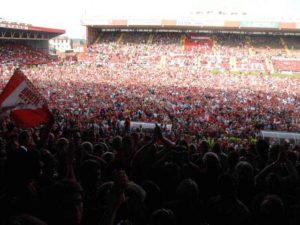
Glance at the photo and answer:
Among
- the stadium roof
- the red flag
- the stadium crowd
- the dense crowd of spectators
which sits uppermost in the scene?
the stadium roof

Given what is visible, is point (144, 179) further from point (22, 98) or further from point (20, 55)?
point (20, 55)

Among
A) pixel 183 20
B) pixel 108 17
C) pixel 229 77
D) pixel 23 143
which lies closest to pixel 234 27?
pixel 183 20

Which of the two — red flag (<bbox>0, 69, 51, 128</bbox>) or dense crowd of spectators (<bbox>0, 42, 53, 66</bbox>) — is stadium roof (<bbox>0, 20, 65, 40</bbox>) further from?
red flag (<bbox>0, 69, 51, 128</bbox>)

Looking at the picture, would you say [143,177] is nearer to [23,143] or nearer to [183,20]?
[23,143]

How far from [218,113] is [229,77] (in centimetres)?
1804

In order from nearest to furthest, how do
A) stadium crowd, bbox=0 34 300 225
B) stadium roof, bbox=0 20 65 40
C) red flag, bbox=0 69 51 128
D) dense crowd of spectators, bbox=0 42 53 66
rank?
stadium crowd, bbox=0 34 300 225 < red flag, bbox=0 69 51 128 < dense crowd of spectators, bbox=0 42 53 66 < stadium roof, bbox=0 20 65 40

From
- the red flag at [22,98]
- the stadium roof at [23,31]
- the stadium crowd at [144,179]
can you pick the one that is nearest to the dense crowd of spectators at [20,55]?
the stadium roof at [23,31]

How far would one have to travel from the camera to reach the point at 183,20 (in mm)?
43156

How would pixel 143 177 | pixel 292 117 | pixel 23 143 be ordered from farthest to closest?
1. pixel 292 117
2. pixel 23 143
3. pixel 143 177

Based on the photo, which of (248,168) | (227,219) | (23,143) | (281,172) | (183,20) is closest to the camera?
(227,219)

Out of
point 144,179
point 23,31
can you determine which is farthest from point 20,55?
point 144,179

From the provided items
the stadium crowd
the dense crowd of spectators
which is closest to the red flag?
Result: the stadium crowd

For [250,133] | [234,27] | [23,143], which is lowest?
[250,133]

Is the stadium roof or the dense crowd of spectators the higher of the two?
the stadium roof
